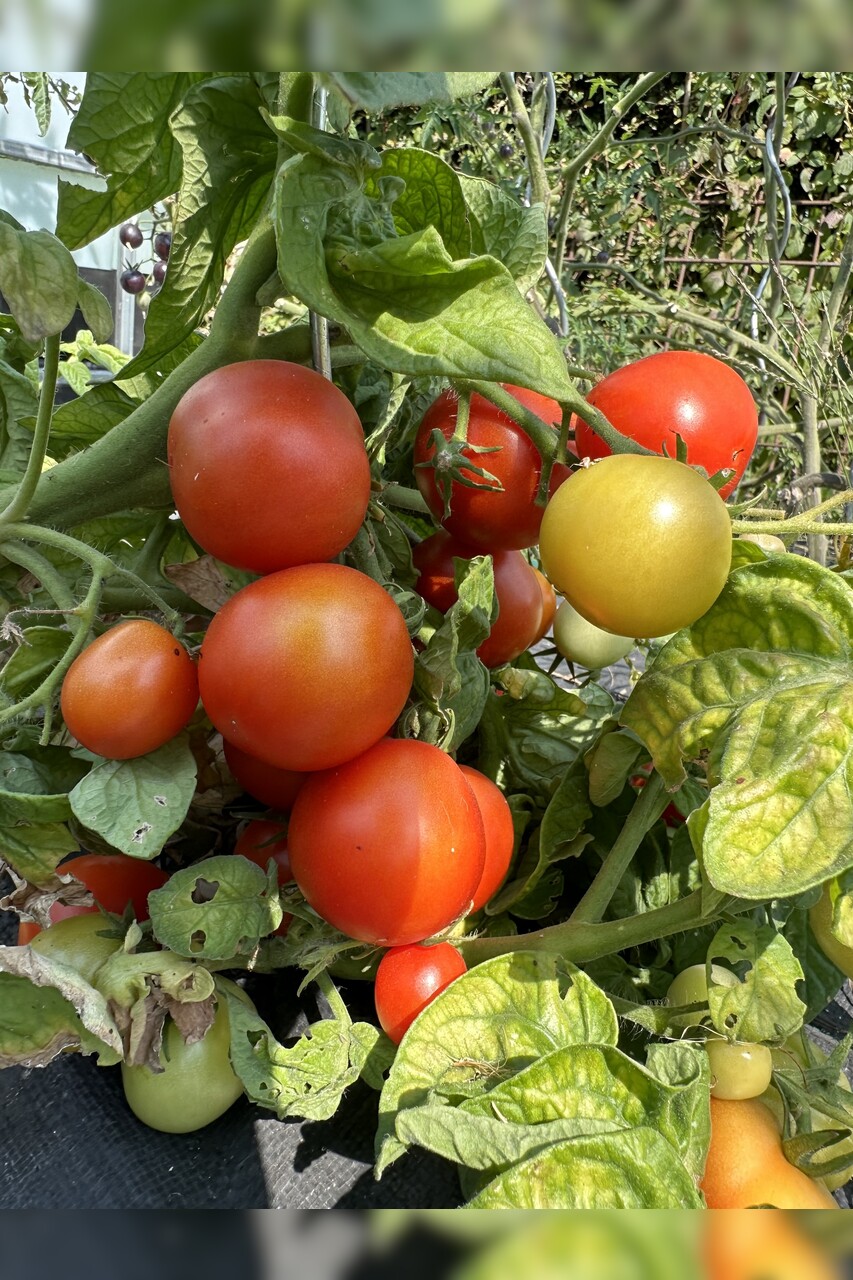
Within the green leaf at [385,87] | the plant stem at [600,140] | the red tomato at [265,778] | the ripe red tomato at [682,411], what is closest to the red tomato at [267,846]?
the red tomato at [265,778]

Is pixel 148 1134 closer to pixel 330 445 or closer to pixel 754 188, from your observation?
pixel 330 445

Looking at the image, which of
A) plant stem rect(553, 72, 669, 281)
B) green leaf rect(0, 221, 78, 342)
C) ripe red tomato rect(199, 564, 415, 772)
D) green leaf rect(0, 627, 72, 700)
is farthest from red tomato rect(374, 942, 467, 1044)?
plant stem rect(553, 72, 669, 281)

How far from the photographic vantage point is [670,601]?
338mm

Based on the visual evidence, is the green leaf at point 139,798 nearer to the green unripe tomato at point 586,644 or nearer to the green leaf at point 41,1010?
the green leaf at point 41,1010

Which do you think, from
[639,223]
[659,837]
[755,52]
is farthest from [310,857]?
[639,223]

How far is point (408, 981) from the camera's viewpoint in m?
0.43

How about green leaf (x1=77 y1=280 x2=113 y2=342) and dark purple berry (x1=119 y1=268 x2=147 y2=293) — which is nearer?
green leaf (x1=77 y1=280 x2=113 y2=342)

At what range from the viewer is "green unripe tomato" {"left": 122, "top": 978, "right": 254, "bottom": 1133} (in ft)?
1.42

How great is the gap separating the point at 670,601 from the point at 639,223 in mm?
2605

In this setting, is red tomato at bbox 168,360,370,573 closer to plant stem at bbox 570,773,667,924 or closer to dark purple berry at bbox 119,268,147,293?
plant stem at bbox 570,773,667,924

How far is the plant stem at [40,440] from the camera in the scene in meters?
0.40

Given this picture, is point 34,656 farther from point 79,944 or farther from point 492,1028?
point 492,1028

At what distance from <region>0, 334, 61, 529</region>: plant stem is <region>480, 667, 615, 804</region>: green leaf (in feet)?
0.92

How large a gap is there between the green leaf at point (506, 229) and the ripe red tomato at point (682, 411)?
0.10 metres
